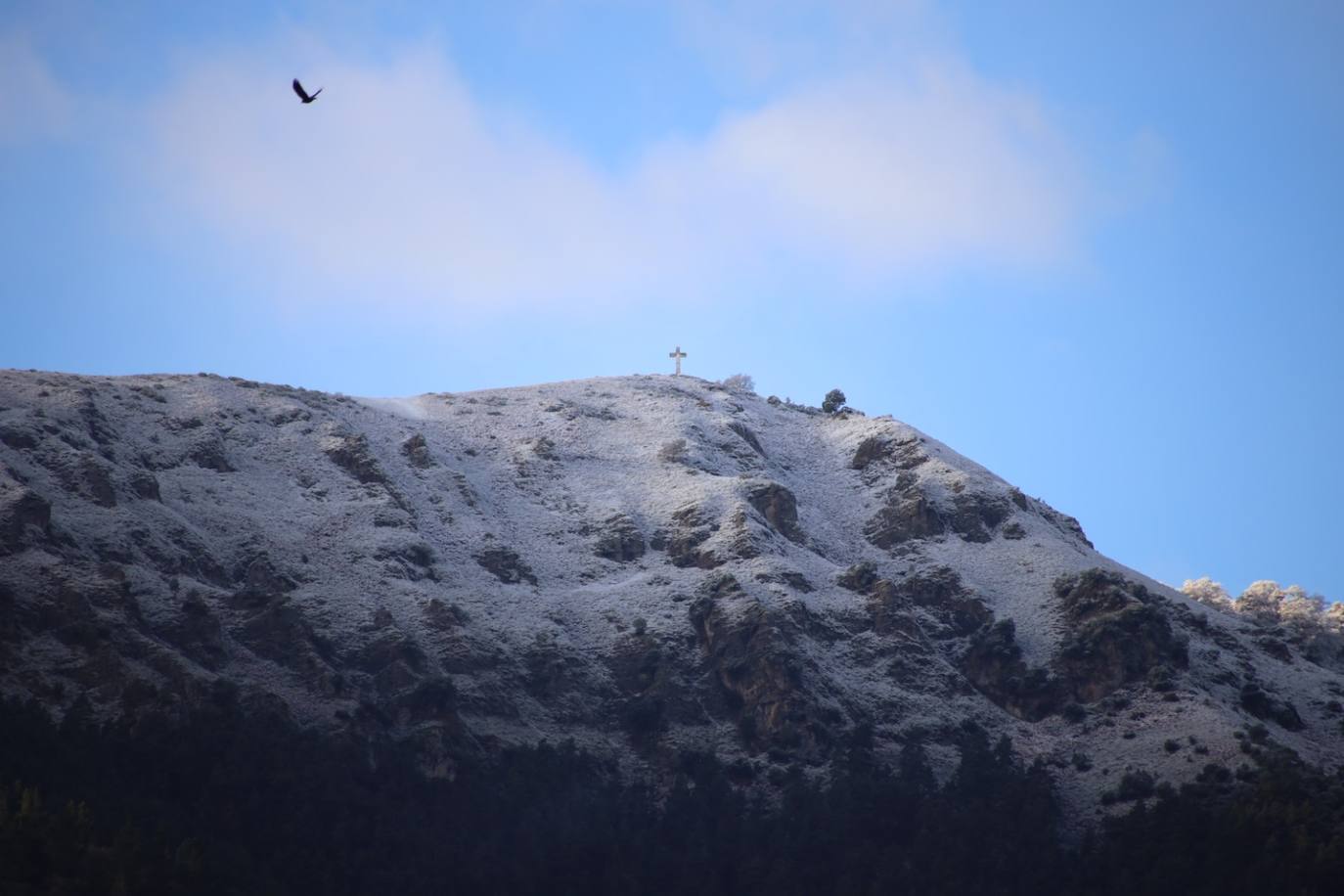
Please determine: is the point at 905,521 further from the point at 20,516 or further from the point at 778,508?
the point at 20,516

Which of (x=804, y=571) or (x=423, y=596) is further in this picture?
(x=804, y=571)

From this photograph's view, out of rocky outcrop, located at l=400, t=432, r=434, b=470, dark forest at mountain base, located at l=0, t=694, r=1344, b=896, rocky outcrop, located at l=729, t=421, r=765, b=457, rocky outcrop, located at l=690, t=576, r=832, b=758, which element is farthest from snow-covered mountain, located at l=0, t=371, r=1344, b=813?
rocky outcrop, located at l=729, t=421, r=765, b=457

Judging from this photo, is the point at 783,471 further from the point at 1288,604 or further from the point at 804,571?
the point at 1288,604

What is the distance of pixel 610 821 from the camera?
107938mm

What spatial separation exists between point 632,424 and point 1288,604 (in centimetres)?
6733

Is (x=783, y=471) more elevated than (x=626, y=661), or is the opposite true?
(x=783, y=471)

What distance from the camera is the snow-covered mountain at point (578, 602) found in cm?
11131

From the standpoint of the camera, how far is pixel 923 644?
131000 mm

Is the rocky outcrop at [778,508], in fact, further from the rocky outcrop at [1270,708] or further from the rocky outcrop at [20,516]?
the rocky outcrop at [20,516]

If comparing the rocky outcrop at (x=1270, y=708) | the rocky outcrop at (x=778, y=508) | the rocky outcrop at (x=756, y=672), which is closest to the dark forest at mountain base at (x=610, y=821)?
the rocky outcrop at (x=756, y=672)

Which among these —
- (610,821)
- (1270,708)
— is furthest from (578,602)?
(1270,708)

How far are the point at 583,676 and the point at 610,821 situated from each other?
16.9 metres

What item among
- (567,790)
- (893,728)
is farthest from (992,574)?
(567,790)

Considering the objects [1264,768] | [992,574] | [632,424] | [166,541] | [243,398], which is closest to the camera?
[1264,768]
